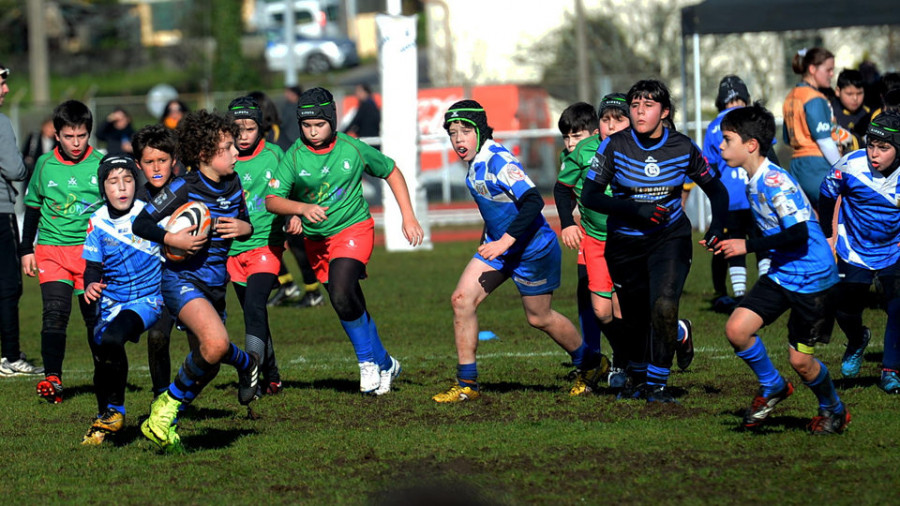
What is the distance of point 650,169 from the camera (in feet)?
23.5

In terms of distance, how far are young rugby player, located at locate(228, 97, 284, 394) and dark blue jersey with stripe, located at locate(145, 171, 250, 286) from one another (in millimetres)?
860

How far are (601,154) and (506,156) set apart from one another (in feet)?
2.17

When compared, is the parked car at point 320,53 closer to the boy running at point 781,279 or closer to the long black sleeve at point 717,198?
the long black sleeve at point 717,198

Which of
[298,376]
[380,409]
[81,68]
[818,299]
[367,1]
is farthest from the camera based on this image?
[81,68]

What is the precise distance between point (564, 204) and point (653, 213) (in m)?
0.94

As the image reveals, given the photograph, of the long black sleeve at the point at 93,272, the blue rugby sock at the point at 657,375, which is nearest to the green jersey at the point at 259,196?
the long black sleeve at the point at 93,272

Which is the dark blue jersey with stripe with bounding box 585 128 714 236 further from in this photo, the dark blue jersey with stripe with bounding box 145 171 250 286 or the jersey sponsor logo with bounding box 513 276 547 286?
the dark blue jersey with stripe with bounding box 145 171 250 286

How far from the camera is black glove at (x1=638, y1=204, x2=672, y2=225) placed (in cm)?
704

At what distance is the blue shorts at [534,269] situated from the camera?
25.0ft

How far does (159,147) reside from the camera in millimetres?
7133

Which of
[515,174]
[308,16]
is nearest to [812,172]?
[515,174]

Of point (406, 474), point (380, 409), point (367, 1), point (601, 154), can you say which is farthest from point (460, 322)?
point (367, 1)

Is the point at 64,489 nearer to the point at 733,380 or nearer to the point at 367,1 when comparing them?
the point at 733,380

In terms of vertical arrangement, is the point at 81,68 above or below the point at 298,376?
above
